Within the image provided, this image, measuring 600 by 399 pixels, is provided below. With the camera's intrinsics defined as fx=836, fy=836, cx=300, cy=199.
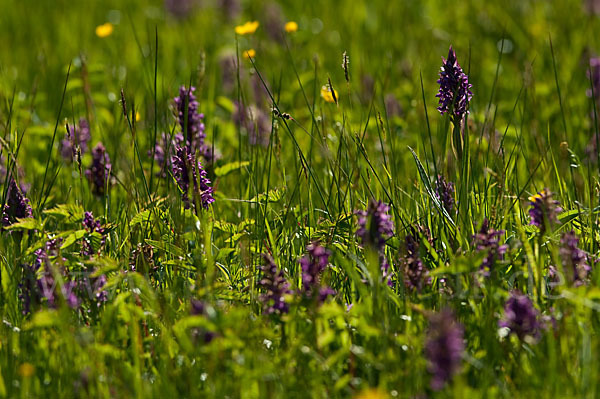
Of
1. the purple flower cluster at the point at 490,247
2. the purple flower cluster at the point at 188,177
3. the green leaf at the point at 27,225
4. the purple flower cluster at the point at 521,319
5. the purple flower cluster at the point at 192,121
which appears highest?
the purple flower cluster at the point at 192,121

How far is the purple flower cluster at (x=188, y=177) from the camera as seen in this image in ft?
8.77

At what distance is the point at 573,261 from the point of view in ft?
7.42

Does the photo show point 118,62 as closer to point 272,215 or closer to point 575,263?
point 272,215

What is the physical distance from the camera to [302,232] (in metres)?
2.78

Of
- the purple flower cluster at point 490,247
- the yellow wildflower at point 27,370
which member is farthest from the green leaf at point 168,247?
the purple flower cluster at point 490,247

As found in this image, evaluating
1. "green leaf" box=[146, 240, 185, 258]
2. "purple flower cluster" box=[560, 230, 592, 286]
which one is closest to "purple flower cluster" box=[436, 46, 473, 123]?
"purple flower cluster" box=[560, 230, 592, 286]

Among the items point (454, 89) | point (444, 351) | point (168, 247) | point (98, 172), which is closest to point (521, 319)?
point (444, 351)

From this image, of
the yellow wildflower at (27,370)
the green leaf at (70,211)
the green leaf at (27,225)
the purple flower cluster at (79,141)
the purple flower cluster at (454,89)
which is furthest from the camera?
the purple flower cluster at (79,141)

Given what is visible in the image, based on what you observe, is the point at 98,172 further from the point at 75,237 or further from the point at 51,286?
the point at 51,286

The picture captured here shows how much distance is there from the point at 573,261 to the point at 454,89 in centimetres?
71

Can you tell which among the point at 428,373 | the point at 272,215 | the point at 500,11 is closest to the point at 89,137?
the point at 272,215

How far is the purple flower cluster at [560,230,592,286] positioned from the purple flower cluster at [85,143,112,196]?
1.90 m

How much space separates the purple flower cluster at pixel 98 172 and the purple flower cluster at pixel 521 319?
74.7 inches

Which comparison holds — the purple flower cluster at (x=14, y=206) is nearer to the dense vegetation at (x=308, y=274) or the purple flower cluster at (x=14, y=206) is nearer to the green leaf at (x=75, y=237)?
the dense vegetation at (x=308, y=274)
